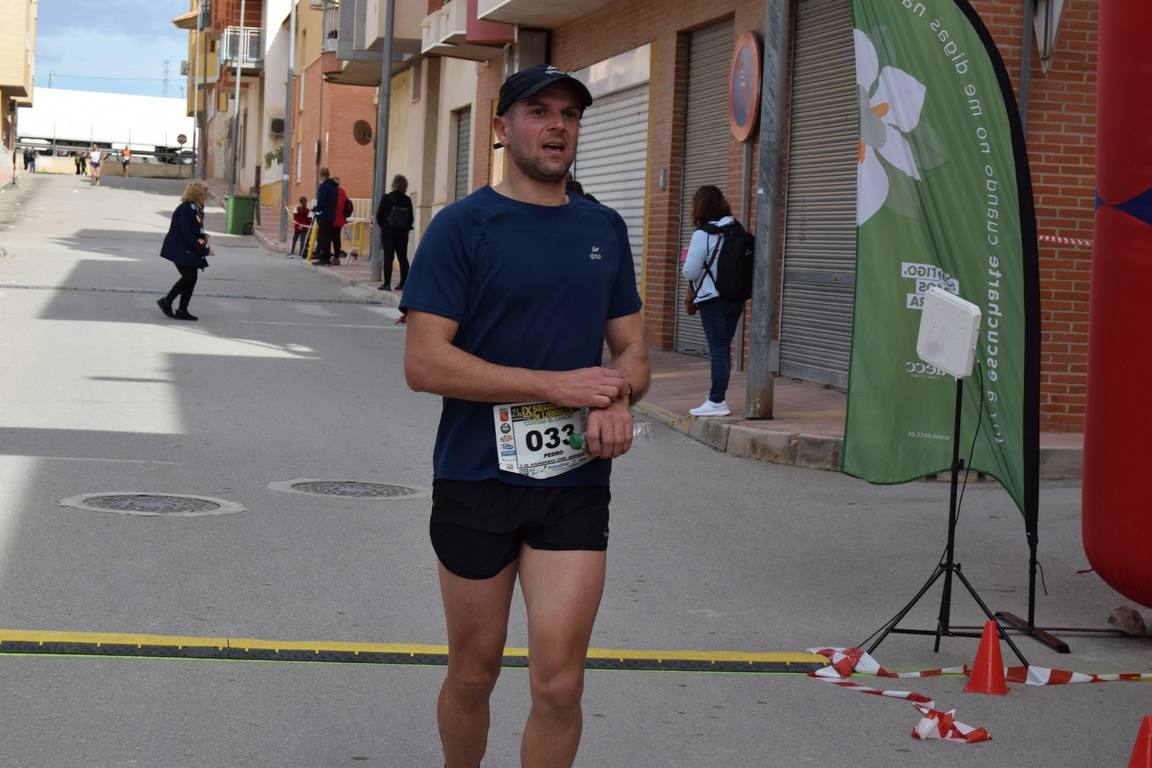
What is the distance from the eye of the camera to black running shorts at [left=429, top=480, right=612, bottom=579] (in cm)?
411

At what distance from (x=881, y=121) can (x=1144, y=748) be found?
3668 millimetres

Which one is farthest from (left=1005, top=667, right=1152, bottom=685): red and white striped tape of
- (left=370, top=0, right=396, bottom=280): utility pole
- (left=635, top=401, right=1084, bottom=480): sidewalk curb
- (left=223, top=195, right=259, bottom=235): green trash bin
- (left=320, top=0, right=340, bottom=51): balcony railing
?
(left=223, top=195, right=259, bottom=235): green trash bin

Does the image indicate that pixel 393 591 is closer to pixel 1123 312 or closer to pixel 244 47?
pixel 1123 312

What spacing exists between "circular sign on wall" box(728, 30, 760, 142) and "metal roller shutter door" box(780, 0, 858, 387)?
0.42 meters

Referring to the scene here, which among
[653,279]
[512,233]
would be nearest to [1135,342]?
[512,233]

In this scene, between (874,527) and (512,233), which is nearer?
(512,233)

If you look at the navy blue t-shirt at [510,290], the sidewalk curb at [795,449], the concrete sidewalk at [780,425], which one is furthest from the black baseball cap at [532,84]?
the concrete sidewalk at [780,425]

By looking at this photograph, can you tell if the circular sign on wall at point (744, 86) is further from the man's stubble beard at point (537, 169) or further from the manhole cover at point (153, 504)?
the man's stubble beard at point (537, 169)

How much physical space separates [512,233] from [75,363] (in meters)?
12.5

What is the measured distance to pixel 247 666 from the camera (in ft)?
19.7

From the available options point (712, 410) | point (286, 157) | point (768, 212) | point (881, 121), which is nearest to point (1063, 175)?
point (768, 212)

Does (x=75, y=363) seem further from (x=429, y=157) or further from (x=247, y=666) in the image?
(x=429, y=157)

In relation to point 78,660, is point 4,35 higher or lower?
higher

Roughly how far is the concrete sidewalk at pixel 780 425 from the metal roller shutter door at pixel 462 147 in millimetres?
16073
